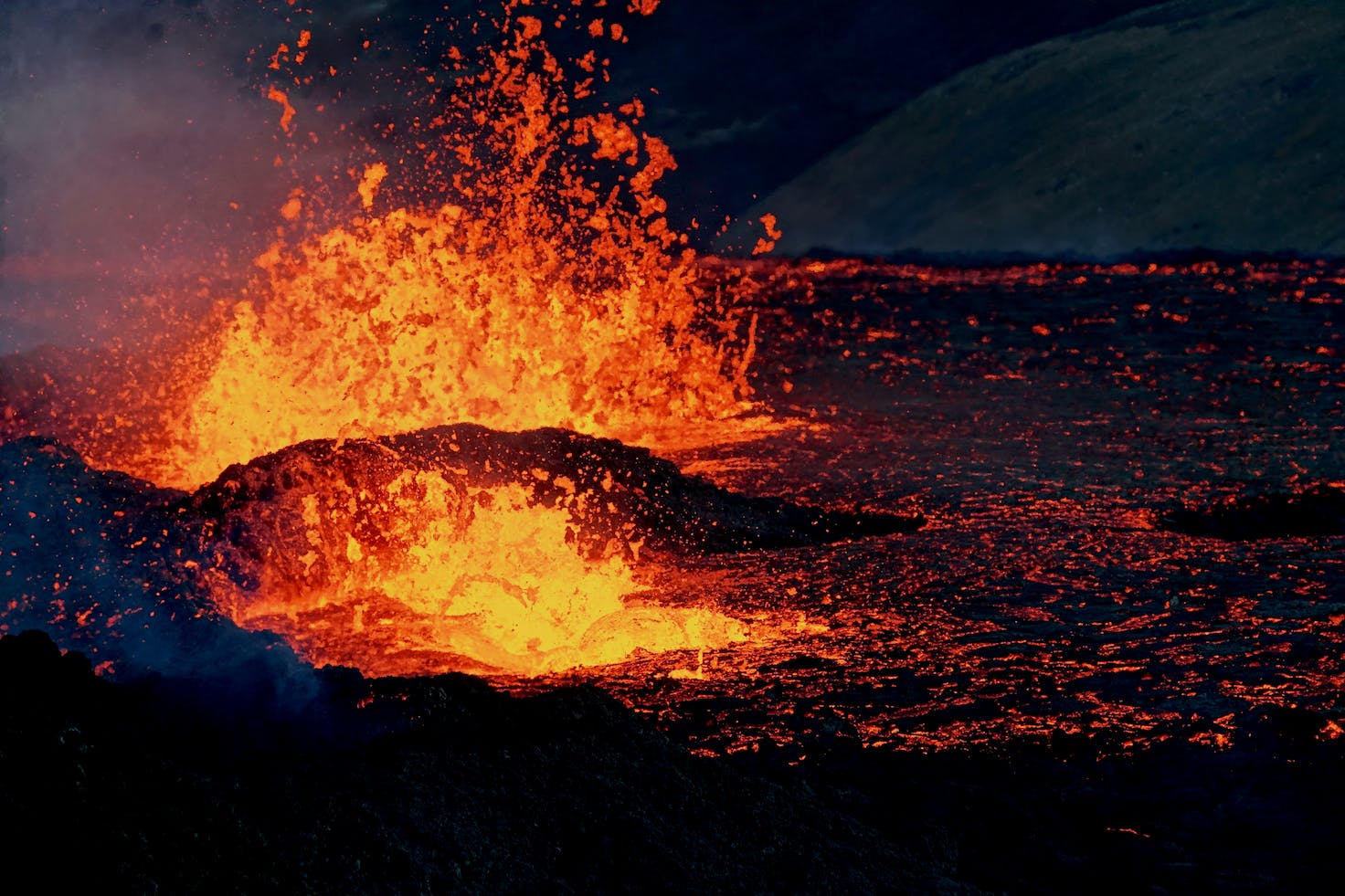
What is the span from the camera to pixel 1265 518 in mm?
6492

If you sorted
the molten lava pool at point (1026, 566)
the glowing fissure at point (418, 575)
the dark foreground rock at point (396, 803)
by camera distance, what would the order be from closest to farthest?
the dark foreground rock at point (396, 803) → the molten lava pool at point (1026, 566) → the glowing fissure at point (418, 575)

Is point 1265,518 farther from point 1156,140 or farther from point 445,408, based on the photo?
point 1156,140

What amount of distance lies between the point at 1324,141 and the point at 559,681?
26.1 m

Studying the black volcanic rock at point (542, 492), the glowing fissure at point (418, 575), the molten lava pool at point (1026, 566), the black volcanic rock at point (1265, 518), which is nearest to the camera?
the molten lava pool at point (1026, 566)

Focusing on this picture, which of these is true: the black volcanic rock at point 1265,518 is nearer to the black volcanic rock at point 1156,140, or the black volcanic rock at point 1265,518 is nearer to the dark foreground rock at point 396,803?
the dark foreground rock at point 396,803

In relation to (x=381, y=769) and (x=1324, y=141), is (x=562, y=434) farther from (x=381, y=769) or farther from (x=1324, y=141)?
(x=1324, y=141)

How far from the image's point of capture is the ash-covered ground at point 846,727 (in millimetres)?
2486

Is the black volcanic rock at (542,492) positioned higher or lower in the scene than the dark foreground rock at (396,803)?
higher

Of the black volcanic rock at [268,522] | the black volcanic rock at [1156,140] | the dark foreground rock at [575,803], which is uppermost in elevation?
the black volcanic rock at [1156,140]

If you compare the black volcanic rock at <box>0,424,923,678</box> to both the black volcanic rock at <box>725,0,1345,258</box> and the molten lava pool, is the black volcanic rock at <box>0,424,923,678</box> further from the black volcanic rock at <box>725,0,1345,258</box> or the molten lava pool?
the black volcanic rock at <box>725,0,1345,258</box>

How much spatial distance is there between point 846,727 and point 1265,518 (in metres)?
3.58

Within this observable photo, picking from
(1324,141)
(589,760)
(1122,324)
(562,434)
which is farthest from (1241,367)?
(1324,141)

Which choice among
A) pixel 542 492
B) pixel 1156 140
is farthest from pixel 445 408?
pixel 1156 140

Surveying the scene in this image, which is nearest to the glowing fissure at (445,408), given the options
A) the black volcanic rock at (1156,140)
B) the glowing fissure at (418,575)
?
the glowing fissure at (418,575)
